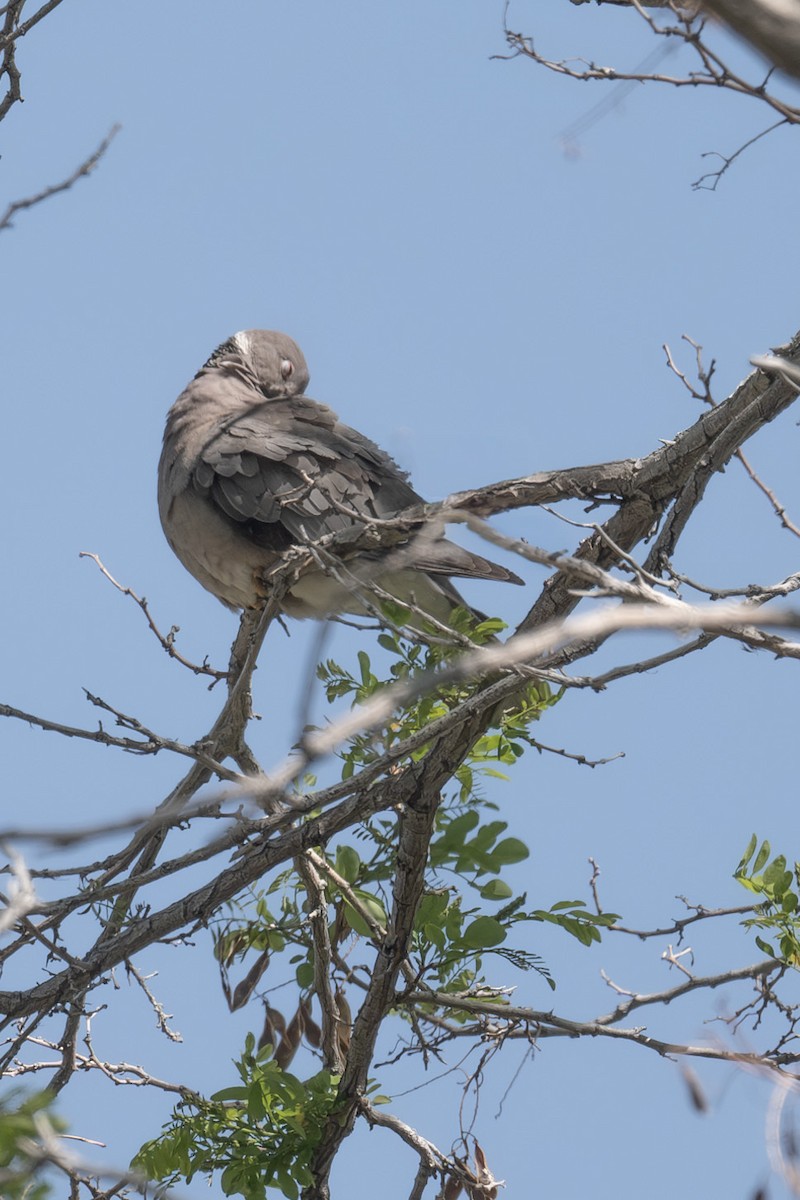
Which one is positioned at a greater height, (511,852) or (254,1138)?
(511,852)

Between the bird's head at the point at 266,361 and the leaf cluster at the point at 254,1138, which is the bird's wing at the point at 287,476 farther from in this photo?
the leaf cluster at the point at 254,1138

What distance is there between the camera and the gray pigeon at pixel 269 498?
5121mm

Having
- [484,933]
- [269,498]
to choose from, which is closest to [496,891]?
[484,933]

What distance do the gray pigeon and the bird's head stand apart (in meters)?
0.68

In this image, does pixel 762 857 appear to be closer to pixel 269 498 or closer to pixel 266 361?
pixel 269 498

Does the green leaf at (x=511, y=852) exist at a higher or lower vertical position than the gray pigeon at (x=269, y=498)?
lower

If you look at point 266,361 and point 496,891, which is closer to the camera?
point 496,891

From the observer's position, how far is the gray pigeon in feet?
16.8

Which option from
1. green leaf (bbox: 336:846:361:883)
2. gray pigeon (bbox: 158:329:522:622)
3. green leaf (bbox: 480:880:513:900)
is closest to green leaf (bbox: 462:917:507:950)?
green leaf (bbox: 480:880:513:900)

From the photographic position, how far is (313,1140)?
3779 mm

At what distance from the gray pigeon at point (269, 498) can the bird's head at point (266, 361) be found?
2.22 feet

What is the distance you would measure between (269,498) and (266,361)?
162 cm

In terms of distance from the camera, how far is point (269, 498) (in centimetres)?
515

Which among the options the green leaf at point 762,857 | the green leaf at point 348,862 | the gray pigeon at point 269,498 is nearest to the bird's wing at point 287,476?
the gray pigeon at point 269,498
